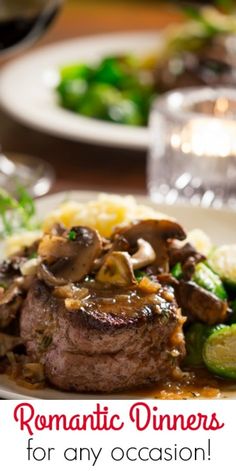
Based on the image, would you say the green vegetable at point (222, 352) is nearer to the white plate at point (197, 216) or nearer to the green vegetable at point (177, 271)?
the green vegetable at point (177, 271)

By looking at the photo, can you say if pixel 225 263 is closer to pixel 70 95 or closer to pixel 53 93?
pixel 70 95

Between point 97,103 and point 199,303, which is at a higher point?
point 199,303

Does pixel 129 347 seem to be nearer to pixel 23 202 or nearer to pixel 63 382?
pixel 63 382

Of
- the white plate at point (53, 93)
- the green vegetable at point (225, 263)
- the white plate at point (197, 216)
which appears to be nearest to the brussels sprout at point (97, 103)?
the white plate at point (53, 93)

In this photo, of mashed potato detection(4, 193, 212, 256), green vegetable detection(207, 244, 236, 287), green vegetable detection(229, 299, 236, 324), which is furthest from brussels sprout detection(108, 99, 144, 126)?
green vegetable detection(229, 299, 236, 324)

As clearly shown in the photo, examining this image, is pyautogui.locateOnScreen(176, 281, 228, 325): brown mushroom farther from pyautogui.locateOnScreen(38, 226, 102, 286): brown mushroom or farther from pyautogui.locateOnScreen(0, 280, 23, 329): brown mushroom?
pyautogui.locateOnScreen(0, 280, 23, 329): brown mushroom

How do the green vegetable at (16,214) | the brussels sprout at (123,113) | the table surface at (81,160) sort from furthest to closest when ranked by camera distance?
the brussels sprout at (123,113) → the table surface at (81,160) → the green vegetable at (16,214)

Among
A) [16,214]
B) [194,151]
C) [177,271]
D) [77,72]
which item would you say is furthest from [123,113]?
[177,271]
